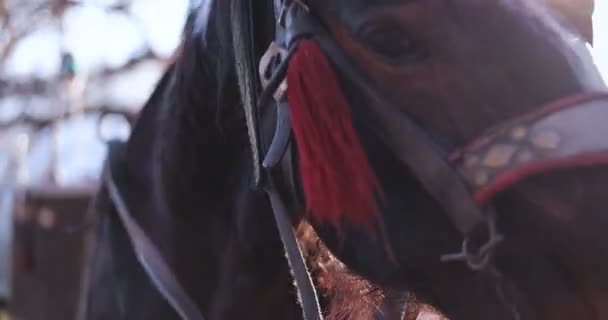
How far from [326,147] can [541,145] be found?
39 cm

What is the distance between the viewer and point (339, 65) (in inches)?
55.9

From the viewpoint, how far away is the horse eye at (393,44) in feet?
4.25

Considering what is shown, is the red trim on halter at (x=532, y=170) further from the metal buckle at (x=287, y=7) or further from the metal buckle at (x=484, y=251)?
the metal buckle at (x=287, y=7)

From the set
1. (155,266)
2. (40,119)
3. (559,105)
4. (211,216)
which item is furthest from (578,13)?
(40,119)

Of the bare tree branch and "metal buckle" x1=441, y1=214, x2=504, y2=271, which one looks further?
the bare tree branch

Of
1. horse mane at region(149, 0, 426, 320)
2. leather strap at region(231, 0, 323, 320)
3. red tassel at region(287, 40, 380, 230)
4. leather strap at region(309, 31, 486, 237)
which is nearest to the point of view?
leather strap at region(309, 31, 486, 237)

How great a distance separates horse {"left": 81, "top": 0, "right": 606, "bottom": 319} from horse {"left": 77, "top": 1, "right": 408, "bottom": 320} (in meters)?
0.17

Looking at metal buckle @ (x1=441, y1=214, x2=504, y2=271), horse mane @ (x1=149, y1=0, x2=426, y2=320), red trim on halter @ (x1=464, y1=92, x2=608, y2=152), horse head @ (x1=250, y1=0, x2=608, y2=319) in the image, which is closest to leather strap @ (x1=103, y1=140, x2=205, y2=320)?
horse mane @ (x1=149, y1=0, x2=426, y2=320)

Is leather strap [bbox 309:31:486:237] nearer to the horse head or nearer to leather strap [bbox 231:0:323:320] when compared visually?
the horse head

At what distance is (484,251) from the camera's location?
1.22m

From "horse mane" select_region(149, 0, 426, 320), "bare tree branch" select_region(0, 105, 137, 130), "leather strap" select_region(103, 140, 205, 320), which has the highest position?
→ "horse mane" select_region(149, 0, 426, 320)

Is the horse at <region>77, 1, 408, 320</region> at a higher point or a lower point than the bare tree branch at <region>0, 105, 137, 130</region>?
higher

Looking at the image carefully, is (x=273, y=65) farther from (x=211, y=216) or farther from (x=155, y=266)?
(x=155, y=266)

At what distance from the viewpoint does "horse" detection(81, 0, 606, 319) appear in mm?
1184
